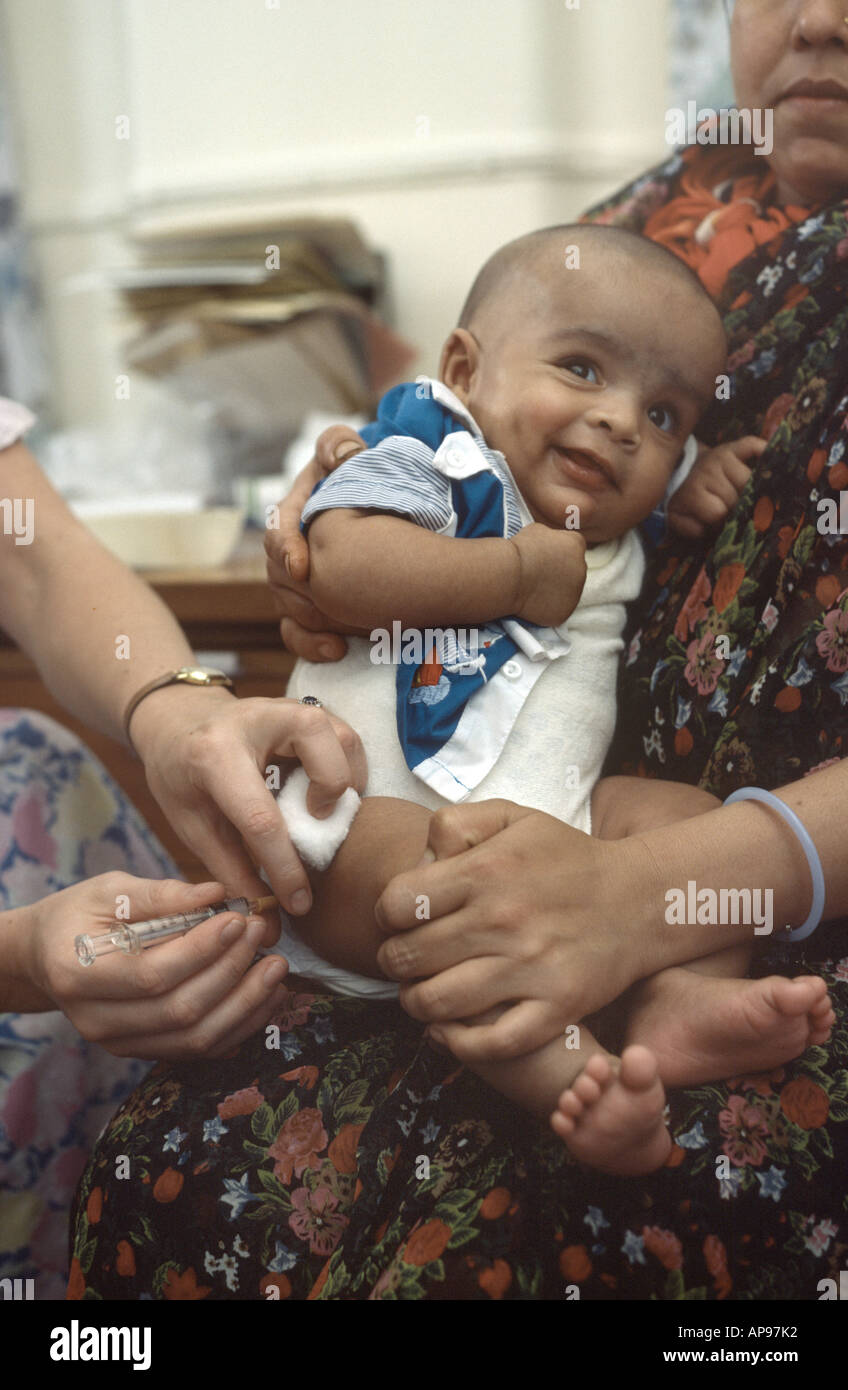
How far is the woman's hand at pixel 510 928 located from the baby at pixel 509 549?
4 centimetres

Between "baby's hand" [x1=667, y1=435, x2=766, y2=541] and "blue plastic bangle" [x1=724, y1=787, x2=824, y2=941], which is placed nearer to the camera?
"blue plastic bangle" [x1=724, y1=787, x2=824, y2=941]

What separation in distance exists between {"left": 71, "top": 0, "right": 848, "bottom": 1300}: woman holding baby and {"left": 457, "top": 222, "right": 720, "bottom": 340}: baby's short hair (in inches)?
2.3

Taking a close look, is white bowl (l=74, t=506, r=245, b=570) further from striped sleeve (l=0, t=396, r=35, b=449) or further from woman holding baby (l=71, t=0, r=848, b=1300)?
woman holding baby (l=71, t=0, r=848, b=1300)

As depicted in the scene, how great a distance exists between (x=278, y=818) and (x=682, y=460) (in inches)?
10.7

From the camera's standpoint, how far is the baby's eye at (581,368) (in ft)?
1.50

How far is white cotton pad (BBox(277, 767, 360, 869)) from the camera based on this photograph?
1.47 feet

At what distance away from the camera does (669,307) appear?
467 millimetres

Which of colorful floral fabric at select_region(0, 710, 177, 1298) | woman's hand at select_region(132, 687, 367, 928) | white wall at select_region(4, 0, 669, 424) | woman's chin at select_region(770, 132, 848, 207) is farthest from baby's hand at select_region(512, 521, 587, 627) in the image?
white wall at select_region(4, 0, 669, 424)

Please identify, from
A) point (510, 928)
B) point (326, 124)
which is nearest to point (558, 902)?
point (510, 928)

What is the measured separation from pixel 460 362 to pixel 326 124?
999 mm

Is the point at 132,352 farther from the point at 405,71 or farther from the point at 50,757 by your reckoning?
the point at 50,757

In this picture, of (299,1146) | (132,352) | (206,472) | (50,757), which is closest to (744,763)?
(299,1146)
